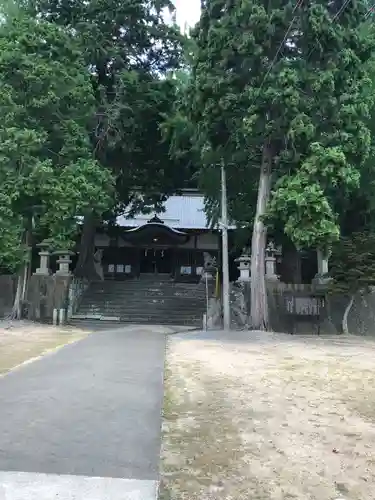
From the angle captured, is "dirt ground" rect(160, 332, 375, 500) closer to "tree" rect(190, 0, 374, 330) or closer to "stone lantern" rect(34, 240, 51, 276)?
"tree" rect(190, 0, 374, 330)

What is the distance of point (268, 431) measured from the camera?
16.8 feet

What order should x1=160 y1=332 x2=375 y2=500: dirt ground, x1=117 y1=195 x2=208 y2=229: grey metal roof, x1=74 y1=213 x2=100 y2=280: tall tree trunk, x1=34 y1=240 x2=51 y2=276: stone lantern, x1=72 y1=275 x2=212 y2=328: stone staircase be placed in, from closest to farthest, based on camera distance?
x1=160 y1=332 x2=375 y2=500: dirt ground
x1=72 y1=275 x2=212 y2=328: stone staircase
x1=34 y1=240 x2=51 y2=276: stone lantern
x1=74 y1=213 x2=100 y2=280: tall tree trunk
x1=117 y1=195 x2=208 y2=229: grey metal roof

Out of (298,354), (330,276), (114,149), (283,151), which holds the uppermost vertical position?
(114,149)

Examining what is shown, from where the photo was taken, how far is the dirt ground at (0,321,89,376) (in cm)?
981

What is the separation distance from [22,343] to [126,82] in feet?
46.2

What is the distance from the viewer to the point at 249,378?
8.15m

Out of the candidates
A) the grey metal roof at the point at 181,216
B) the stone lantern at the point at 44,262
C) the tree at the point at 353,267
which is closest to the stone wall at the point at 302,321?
the tree at the point at 353,267

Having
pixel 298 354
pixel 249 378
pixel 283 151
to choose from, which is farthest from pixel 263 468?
pixel 283 151

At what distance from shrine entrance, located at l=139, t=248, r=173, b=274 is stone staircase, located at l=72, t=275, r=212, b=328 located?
5010 mm


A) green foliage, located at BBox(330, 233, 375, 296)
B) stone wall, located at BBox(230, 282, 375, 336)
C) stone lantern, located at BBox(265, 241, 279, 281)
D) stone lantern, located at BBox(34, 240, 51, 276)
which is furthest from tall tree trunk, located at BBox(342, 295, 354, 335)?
stone lantern, located at BBox(34, 240, 51, 276)

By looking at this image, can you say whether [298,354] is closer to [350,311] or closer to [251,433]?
[251,433]

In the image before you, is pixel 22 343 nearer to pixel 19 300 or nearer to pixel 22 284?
pixel 19 300

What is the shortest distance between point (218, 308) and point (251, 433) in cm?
1569

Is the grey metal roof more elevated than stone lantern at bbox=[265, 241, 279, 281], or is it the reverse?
the grey metal roof
